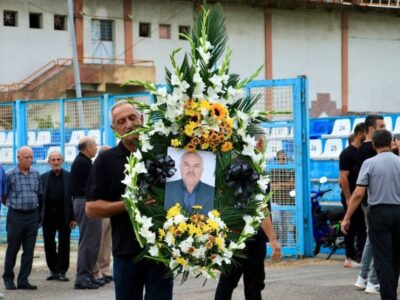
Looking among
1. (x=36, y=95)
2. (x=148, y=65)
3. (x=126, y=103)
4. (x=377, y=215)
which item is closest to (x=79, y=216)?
(x=377, y=215)

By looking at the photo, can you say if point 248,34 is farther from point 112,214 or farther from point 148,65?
point 112,214

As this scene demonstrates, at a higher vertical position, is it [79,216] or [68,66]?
[68,66]

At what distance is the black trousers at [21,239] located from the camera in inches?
543

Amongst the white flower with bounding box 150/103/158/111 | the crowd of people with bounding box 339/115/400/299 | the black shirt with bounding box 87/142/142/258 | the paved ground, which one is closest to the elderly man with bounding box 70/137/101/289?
the paved ground

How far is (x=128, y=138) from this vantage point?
283 inches

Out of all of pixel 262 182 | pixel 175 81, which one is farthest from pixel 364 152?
pixel 175 81

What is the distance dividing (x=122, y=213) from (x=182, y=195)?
57cm

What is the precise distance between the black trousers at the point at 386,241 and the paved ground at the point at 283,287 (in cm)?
135

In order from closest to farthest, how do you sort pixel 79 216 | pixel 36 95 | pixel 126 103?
pixel 126 103
pixel 79 216
pixel 36 95

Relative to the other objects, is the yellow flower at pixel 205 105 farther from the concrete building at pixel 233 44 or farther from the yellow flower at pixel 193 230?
the concrete building at pixel 233 44

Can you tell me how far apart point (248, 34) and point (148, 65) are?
21.7 feet

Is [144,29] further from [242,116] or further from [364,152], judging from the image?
[242,116]

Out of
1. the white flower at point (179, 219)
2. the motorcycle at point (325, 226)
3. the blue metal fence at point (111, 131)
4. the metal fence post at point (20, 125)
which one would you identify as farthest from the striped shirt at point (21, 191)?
the white flower at point (179, 219)

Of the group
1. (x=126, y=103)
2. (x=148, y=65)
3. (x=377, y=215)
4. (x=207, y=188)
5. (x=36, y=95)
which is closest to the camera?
(x=207, y=188)
